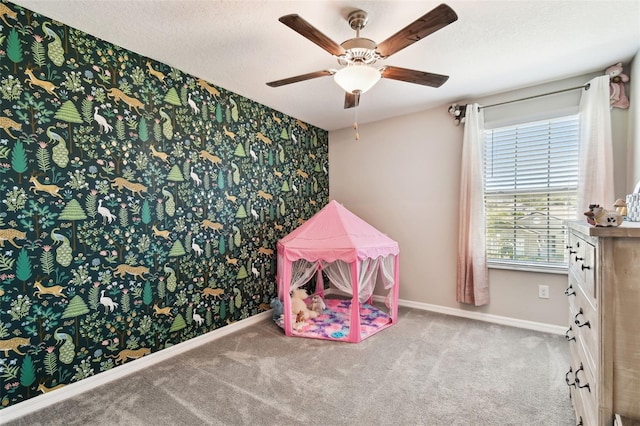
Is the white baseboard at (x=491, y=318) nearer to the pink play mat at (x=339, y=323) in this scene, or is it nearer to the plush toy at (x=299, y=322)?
the pink play mat at (x=339, y=323)

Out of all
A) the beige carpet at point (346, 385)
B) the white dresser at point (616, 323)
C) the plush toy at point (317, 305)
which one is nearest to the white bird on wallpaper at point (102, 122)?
the beige carpet at point (346, 385)

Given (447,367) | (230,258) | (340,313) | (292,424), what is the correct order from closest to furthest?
(292,424) < (447,367) < (230,258) < (340,313)

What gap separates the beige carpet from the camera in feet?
6.12

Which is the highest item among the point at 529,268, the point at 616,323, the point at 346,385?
Answer: the point at 616,323

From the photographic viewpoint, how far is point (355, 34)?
220 centimetres

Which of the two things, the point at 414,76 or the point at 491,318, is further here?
the point at 491,318

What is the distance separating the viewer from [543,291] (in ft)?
10.1

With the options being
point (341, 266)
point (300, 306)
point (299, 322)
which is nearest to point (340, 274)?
point (341, 266)

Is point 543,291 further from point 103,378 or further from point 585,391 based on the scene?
point 103,378

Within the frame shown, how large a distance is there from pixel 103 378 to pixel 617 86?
486 centimetres

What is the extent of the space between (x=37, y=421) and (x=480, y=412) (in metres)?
2.75

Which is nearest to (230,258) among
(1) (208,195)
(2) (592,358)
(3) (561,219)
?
(1) (208,195)

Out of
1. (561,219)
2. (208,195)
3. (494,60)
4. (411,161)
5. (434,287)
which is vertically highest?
(494,60)

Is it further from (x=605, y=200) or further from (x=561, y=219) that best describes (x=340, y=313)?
(x=605, y=200)
